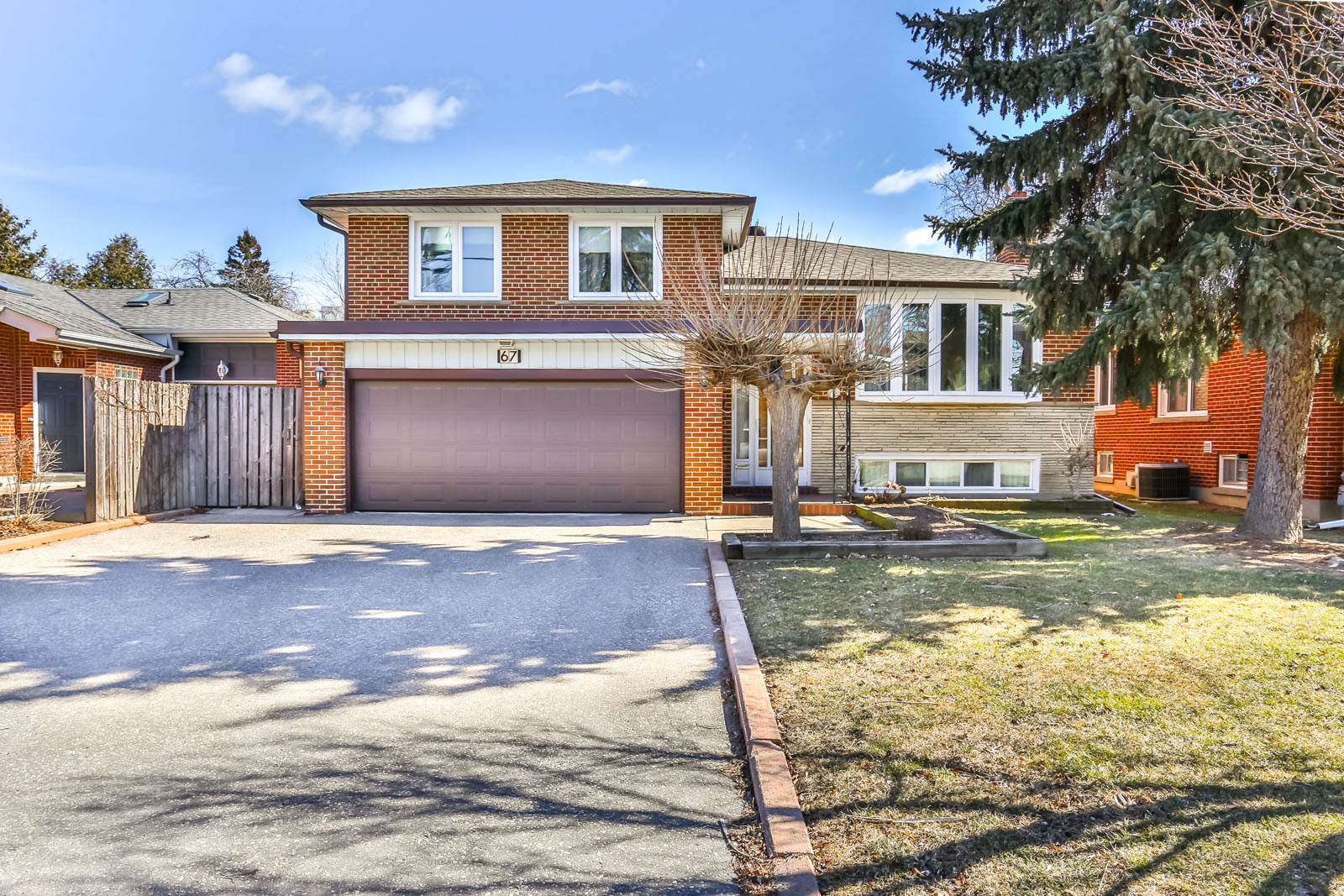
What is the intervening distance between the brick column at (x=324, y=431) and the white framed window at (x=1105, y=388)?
54.8 ft

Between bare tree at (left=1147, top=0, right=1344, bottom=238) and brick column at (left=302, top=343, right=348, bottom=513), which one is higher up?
bare tree at (left=1147, top=0, right=1344, bottom=238)

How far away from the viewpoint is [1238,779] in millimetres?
3160

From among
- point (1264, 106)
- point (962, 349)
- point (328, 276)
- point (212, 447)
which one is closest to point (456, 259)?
point (212, 447)

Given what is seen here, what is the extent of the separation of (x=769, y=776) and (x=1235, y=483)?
14.4 m

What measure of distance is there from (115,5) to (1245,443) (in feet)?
66.8

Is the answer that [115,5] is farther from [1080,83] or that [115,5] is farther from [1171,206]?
[1171,206]

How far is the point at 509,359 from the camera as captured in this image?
12.4 meters

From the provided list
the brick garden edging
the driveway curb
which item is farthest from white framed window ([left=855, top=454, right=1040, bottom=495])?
the driveway curb

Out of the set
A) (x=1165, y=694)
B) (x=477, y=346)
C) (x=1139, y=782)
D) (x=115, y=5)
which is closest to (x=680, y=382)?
(x=477, y=346)

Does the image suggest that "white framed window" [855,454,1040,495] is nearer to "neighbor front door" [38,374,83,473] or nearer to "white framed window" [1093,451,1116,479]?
"white framed window" [1093,451,1116,479]

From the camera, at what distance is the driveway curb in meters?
9.07

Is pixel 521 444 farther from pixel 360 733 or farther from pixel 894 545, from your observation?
pixel 360 733

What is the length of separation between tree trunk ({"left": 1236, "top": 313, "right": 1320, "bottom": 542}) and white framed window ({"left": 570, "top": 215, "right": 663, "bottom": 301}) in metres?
8.71

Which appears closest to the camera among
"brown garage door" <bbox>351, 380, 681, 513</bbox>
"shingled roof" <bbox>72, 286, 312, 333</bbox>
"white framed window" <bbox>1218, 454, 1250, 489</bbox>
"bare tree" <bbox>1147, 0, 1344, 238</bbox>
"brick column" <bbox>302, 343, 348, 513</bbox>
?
"bare tree" <bbox>1147, 0, 1344, 238</bbox>
